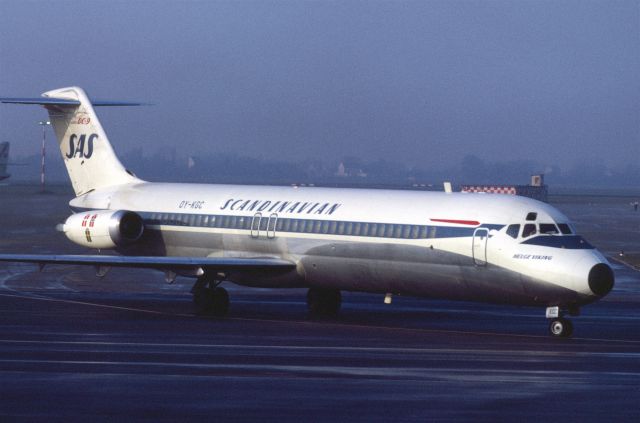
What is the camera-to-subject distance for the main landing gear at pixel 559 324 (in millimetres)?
22656

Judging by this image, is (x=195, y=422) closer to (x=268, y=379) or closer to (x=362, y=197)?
(x=268, y=379)

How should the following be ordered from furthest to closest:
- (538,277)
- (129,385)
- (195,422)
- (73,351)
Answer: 1. (538,277)
2. (73,351)
3. (129,385)
4. (195,422)

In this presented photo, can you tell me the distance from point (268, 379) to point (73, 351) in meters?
4.31

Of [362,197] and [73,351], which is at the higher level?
[362,197]

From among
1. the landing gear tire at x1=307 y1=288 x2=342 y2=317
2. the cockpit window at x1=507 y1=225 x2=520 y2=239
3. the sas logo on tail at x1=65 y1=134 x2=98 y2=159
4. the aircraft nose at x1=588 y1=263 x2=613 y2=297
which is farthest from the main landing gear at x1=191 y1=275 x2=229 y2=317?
the aircraft nose at x1=588 y1=263 x2=613 y2=297

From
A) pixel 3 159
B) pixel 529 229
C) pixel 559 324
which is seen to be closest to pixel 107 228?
pixel 529 229

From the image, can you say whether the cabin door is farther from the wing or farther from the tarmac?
the wing

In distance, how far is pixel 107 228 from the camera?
94.3 feet

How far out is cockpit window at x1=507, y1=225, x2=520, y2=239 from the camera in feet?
75.5

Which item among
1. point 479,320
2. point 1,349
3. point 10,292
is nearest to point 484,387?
point 1,349

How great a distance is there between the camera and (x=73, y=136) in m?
32.0

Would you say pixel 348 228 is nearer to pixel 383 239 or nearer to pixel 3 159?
pixel 383 239

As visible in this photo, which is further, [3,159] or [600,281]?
[3,159]

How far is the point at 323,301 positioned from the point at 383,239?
3.21 meters
